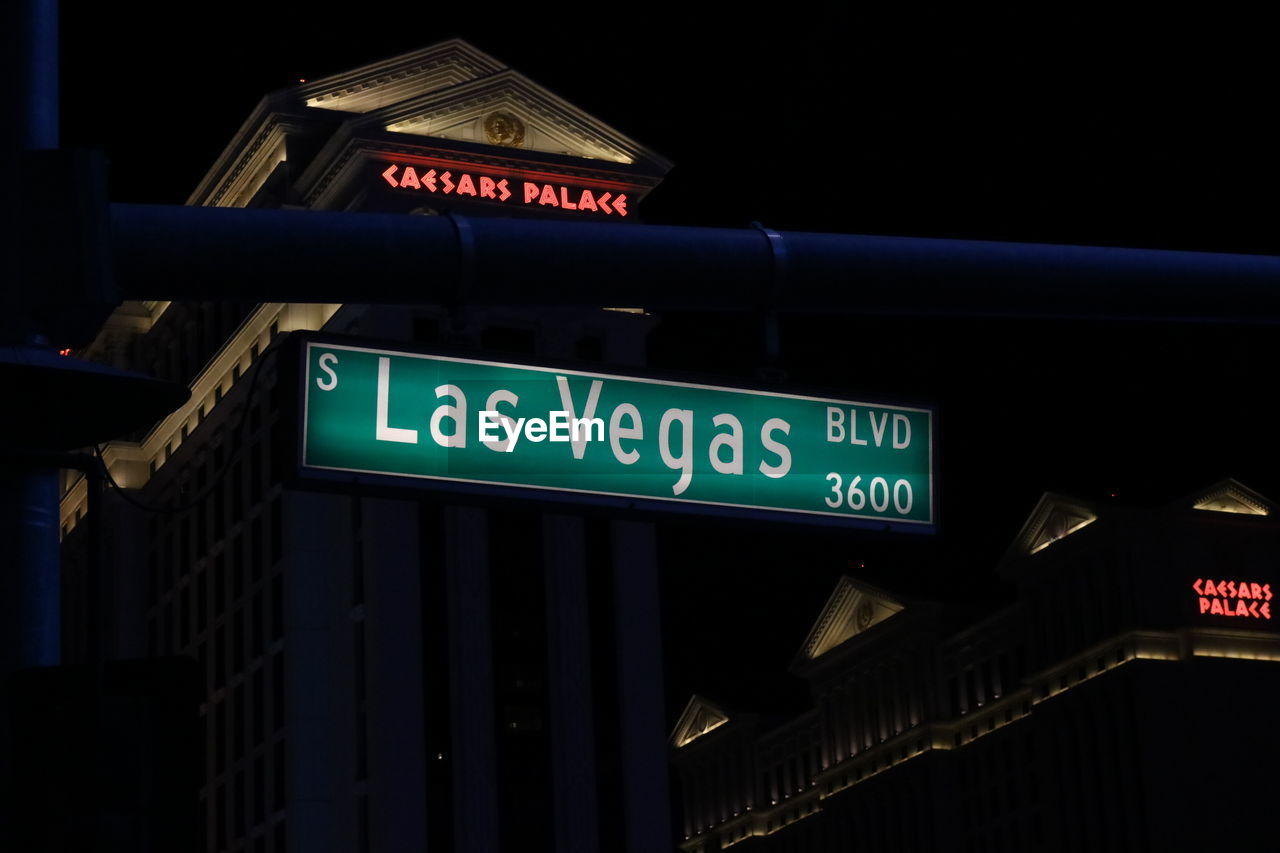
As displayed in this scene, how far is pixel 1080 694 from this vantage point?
10725cm

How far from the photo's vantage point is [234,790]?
93.4 metres

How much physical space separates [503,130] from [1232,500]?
147 ft

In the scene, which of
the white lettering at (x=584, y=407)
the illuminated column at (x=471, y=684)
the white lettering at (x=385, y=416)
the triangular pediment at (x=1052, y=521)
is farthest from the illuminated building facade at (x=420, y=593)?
the white lettering at (x=385, y=416)

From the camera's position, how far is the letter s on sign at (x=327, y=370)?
299 inches

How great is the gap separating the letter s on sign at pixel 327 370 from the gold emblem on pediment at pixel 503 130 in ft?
265

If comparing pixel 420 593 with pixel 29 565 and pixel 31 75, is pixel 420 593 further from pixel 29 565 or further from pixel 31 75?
pixel 29 565

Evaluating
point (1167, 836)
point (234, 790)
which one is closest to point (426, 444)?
point (234, 790)

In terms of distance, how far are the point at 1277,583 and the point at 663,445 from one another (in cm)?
10852

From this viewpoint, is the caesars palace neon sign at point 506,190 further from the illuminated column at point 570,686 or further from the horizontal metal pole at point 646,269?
the horizontal metal pole at point 646,269

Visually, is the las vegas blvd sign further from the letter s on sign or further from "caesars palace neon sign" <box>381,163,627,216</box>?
"caesars palace neon sign" <box>381,163,627,216</box>

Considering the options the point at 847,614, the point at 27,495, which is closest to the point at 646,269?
the point at 27,495

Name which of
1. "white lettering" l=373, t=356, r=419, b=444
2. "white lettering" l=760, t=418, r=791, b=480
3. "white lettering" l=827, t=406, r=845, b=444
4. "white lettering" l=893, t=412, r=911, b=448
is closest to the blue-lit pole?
"white lettering" l=373, t=356, r=419, b=444

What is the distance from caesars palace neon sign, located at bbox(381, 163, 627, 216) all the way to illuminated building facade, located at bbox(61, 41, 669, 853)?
91mm

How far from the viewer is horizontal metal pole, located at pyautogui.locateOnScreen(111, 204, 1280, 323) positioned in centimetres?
698
